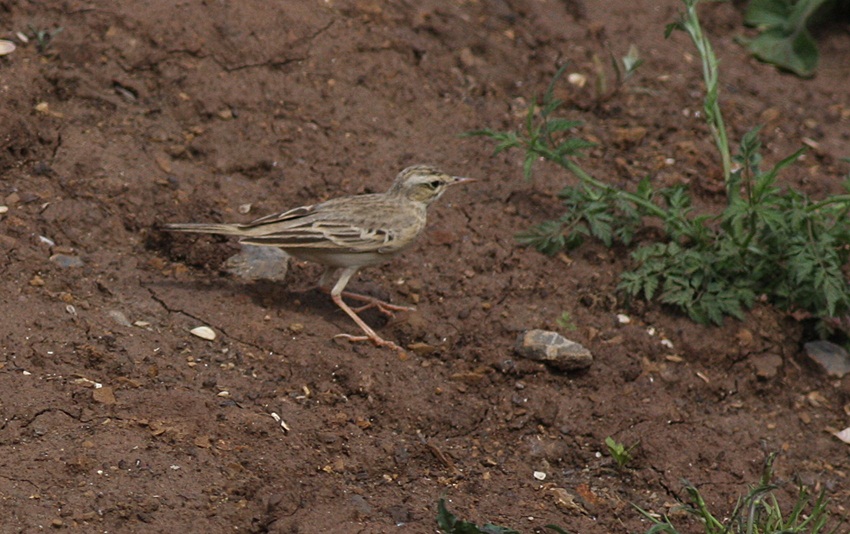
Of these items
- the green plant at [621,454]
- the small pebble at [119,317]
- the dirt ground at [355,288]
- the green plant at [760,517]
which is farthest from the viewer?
the small pebble at [119,317]

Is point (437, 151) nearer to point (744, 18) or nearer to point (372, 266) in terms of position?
point (372, 266)

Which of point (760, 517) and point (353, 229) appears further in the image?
point (353, 229)

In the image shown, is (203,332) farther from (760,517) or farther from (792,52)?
(792,52)

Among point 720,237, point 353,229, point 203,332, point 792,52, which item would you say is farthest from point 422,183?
point 792,52

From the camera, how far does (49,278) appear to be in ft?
19.9

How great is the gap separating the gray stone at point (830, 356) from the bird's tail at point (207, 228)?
3375 millimetres

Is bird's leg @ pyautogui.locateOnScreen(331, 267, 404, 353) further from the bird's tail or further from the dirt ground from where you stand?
the bird's tail

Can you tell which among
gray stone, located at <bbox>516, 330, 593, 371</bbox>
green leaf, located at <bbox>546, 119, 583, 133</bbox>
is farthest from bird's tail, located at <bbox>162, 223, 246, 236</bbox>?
green leaf, located at <bbox>546, 119, 583, 133</bbox>

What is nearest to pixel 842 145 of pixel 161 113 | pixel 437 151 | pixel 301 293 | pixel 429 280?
pixel 437 151

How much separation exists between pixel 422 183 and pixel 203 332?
1612mm

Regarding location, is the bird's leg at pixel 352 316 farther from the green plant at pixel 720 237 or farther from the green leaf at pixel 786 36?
the green leaf at pixel 786 36

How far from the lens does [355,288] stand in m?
6.96

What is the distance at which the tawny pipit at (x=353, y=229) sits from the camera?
6.33 meters

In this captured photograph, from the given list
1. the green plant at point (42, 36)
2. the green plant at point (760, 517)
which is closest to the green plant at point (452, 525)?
the green plant at point (760, 517)
